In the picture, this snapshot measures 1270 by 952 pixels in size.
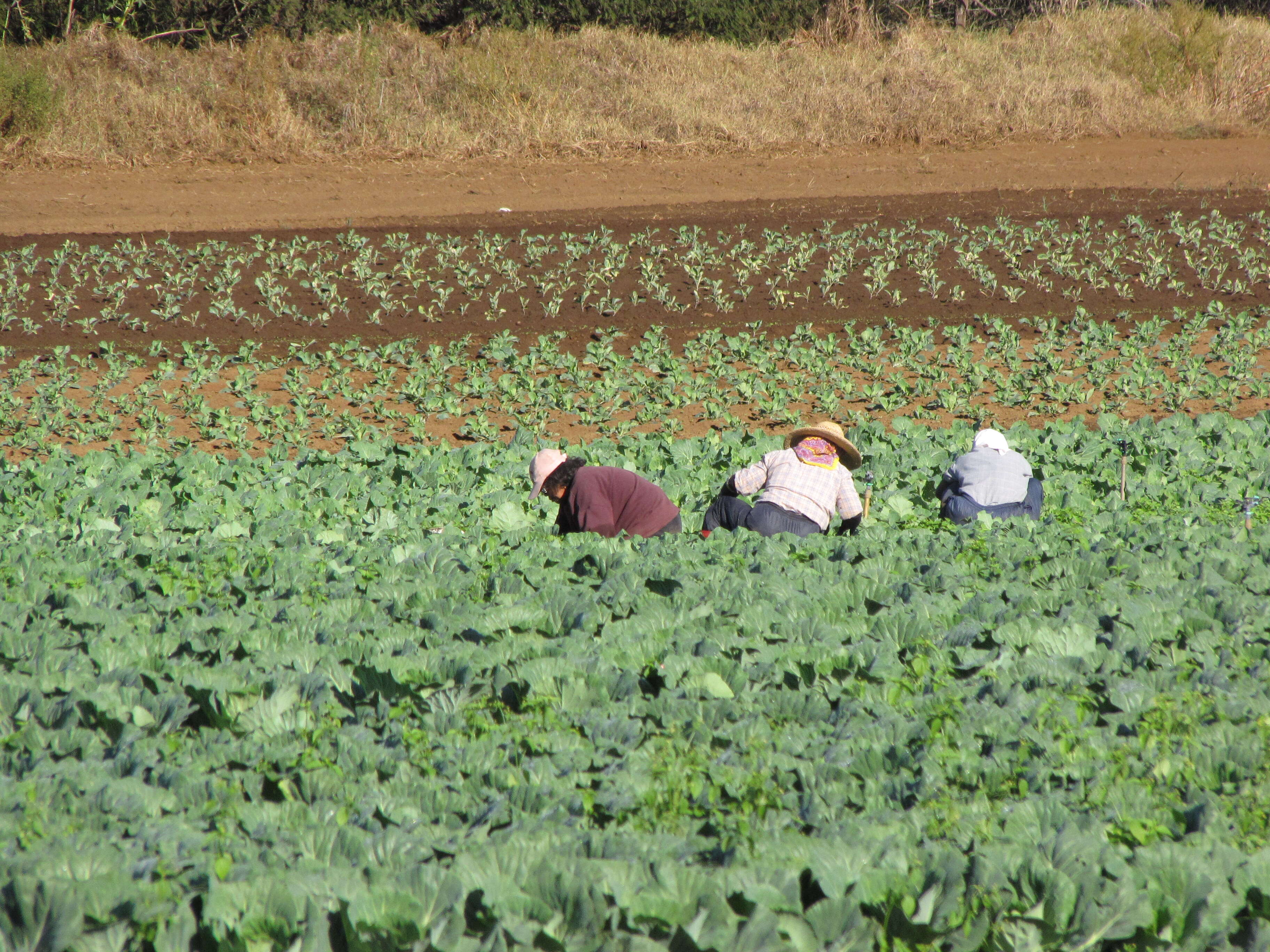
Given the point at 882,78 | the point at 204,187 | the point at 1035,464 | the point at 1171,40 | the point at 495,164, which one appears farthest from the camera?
the point at 1171,40

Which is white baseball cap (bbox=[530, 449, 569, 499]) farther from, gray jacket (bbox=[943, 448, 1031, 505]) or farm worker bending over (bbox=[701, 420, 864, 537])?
gray jacket (bbox=[943, 448, 1031, 505])

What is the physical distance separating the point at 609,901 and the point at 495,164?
22590 mm

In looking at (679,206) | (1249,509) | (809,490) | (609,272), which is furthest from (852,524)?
(679,206)

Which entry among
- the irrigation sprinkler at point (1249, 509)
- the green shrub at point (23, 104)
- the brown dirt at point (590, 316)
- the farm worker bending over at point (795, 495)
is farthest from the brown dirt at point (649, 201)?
the irrigation sprinkler at point (1249, 509)

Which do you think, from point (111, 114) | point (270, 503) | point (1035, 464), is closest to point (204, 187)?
point (111, 114)

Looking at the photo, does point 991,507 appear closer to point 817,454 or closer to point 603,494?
point 817,454

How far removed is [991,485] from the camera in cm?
750

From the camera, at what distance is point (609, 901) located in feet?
8.65

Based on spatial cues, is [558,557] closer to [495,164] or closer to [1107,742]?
[1107,742]

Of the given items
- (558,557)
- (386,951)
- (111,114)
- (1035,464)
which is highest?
(111,114)

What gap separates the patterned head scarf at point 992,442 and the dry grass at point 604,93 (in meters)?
18.4

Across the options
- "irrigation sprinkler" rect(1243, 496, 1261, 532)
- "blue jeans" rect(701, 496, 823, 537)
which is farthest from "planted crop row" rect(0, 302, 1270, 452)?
"irrigation sprinkler" rect(1243, 496, 1261, 532)

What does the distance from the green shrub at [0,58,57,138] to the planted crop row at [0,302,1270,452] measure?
1328cm

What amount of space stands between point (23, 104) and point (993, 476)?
2300 centimetres
